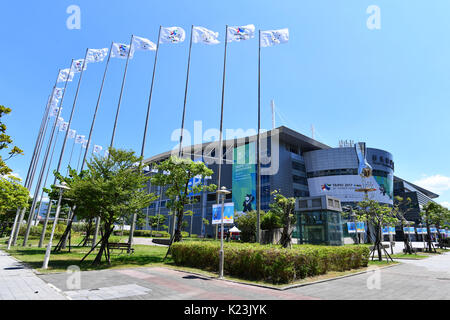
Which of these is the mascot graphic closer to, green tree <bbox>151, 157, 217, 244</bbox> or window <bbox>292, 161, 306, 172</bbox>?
window <bbox>292, 161, 306, 172</bbox>

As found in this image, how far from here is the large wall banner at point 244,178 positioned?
203ft

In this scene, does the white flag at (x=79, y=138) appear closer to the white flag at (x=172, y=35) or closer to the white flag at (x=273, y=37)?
the white flag at (x=172, y=35)

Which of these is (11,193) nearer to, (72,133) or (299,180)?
(72,133)

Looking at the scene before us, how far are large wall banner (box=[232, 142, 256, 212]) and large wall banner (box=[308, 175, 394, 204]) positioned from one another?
19963 millimetres

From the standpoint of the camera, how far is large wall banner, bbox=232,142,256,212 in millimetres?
61875

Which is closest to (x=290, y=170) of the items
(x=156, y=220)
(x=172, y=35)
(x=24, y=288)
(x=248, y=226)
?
(x=248, y=226)

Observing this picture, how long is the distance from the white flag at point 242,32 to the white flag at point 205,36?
6.30 feet

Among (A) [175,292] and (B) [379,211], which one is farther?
(B) [379,211]

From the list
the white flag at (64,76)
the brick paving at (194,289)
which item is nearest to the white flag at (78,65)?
the white flag at (64,76)

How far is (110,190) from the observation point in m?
14.8
